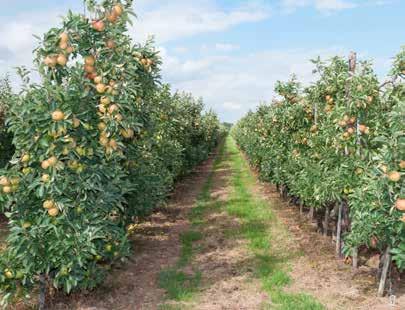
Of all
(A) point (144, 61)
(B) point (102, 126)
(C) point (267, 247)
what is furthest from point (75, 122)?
(C) point (267, 247)

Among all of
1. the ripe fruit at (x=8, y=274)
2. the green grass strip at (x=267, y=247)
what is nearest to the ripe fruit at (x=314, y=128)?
the green grass strip at (x=267, y=247)

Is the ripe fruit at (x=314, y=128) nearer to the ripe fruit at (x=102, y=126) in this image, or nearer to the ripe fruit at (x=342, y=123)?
the ripe fruit at (x=342, y=123)

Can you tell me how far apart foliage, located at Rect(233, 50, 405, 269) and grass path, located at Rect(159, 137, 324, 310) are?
1.25 metres

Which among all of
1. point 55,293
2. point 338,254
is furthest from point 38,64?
point 338,254

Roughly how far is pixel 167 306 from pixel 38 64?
12.1 feet

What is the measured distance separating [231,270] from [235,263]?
0.39 meters

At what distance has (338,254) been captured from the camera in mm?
7969

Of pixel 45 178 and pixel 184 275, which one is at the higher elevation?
pixel 45 178

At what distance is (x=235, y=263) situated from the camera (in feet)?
25.4

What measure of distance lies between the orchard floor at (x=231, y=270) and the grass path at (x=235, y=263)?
0.01m

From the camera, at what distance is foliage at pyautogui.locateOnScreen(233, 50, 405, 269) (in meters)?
5.19

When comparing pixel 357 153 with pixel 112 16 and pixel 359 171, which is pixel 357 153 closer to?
pixel 359 171

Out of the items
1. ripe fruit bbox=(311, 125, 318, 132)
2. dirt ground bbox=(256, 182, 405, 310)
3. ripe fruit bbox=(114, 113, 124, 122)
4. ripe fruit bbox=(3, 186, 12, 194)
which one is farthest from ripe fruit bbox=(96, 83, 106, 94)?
ripe fruit bbox=(311, 125, 318, 132)

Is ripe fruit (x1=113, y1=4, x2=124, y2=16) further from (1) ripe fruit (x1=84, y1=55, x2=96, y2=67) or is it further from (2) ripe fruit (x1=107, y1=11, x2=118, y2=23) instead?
(1) ripe fruit (x1=84, y1=55, x2=96, y2=67)
